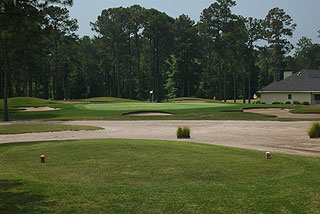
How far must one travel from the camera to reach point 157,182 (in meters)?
9.34

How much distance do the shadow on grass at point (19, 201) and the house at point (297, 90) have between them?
67370 mm

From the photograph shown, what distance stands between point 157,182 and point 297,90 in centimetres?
6712

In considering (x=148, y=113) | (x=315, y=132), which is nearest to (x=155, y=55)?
(x=148, y=113)

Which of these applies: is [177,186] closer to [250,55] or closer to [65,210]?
[65,210]

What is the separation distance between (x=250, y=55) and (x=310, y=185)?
8171 cm

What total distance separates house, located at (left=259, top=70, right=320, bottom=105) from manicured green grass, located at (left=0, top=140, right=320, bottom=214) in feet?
198

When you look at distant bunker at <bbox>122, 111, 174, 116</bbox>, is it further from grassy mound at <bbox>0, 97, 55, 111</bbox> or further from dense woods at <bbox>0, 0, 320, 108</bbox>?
dense woods at <bbox>0, 0, 320, 108</bbox>

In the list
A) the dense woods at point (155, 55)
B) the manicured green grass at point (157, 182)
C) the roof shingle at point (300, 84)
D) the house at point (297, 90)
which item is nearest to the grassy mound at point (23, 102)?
the dense woods at point (155, 55)

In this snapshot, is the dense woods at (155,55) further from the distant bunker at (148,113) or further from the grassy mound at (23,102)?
the distant bunker at (148,113)

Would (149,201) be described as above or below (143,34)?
below

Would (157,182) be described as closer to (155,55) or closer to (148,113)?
(148,113)

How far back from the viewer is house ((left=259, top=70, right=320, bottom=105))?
2734 inches

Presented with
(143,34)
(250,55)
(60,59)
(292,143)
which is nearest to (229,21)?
(250,55)

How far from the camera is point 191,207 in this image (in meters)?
7.25
